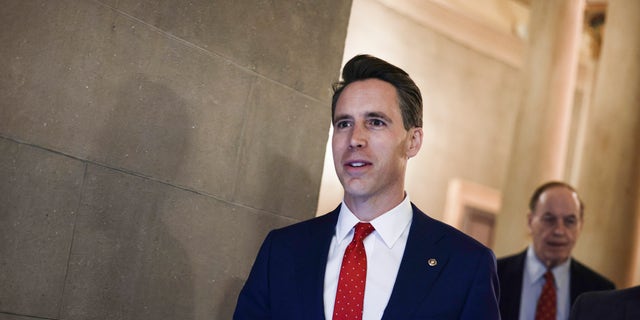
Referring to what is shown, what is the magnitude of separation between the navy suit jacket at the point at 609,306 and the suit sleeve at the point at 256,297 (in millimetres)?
1270

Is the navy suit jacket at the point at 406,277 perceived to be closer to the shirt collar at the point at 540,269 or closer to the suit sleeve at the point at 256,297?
the suit sleeve at the point at 256,297

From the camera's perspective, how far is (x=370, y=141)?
10.7ft

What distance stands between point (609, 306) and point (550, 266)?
7.18ft

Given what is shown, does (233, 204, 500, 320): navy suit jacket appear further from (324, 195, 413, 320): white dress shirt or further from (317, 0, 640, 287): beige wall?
(317, 0, 640, 287): beige wall

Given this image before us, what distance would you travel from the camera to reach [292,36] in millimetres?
4219

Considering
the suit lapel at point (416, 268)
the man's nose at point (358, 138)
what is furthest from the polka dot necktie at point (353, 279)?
the man's nose at point (358, 138)

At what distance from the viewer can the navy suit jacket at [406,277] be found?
3115 millimetres

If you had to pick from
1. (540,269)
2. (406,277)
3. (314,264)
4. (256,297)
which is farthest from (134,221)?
(540,269)

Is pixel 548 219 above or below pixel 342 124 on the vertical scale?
above

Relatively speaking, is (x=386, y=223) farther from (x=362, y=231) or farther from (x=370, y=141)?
(x=370, y=141)

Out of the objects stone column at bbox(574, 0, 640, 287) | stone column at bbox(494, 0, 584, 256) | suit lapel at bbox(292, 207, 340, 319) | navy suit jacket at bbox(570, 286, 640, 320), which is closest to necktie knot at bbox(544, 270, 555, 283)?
navy suit jacket at bbox(570, 286, 640, 320)

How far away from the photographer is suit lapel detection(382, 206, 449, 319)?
3100 mm

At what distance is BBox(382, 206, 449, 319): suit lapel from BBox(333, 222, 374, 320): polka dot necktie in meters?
0.10

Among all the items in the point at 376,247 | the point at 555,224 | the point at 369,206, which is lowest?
the point at 376,247
